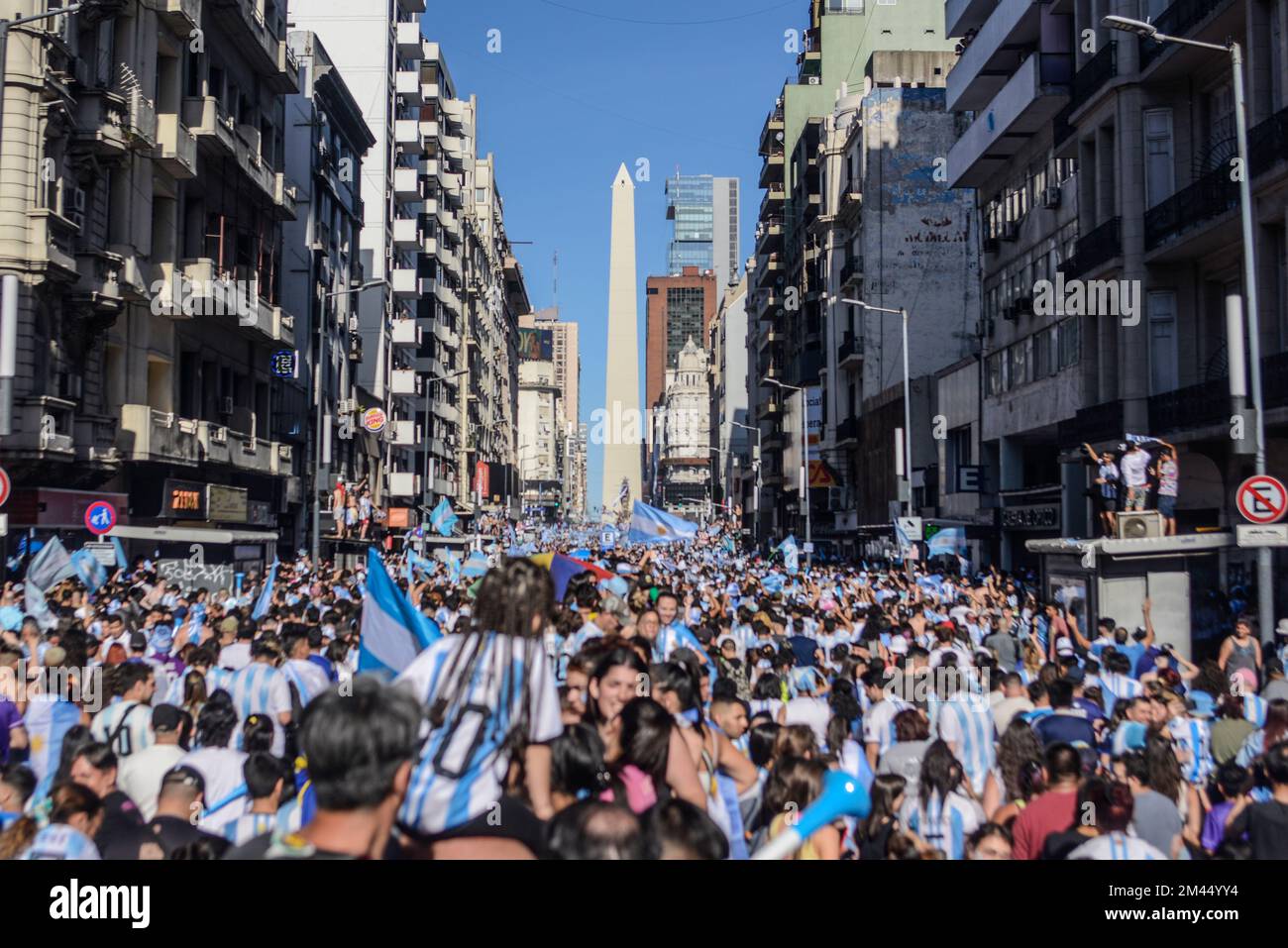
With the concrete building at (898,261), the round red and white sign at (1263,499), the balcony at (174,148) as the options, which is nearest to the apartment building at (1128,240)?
the round red and white sign at (1263,499)

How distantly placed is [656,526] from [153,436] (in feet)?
37.2

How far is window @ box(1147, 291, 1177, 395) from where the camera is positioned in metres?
28.3

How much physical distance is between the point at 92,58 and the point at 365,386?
35.0 meters

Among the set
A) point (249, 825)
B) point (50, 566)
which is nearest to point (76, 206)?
point (50, 566)

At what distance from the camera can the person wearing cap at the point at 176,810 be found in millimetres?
6344

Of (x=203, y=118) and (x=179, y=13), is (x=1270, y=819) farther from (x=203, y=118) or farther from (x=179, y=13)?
(x=203, y=118)

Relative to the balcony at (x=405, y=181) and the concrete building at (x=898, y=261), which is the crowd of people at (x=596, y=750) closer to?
the concrete building at (x=898, y=261)

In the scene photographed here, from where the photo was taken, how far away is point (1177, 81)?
2828 cm

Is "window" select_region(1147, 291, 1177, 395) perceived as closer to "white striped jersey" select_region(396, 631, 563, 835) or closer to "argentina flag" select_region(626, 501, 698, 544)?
"argentina flag" select_region(626, 501, 698, 544)

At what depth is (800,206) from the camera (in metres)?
77.8

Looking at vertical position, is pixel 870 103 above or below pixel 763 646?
above

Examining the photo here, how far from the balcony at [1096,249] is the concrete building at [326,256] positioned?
24.3 meters

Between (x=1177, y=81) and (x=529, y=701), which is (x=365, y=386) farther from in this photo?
(x=529, y=701)
